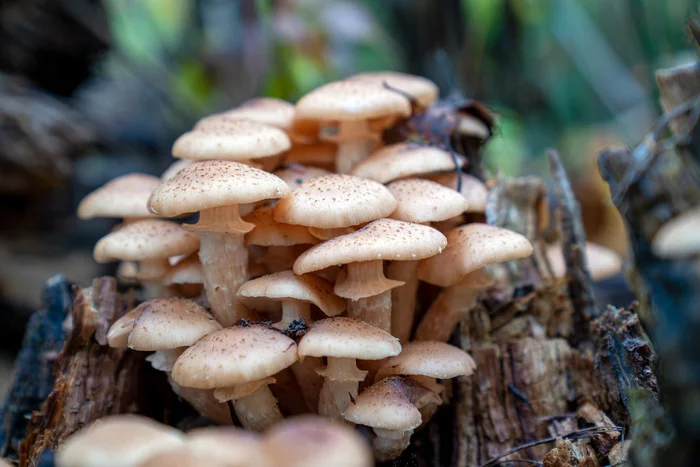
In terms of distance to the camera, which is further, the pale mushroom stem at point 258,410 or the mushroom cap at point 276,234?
the mushroom cap at point 276,234

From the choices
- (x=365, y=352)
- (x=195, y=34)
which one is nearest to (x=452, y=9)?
(x=195, y=34)

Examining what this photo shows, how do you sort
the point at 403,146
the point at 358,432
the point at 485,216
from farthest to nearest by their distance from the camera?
the point at 485,216 → the point at 403,146 → the point at 358,432

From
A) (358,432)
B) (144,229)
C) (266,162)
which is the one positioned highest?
(266,162)

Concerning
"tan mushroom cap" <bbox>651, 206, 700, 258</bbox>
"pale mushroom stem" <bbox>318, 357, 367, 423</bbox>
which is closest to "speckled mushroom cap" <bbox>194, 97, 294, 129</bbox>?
"pale mushroom stem" <bbox>318, 357, 367, 423</bbox>

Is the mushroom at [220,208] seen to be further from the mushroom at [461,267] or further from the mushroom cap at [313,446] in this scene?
the mushroom cap at [313,446]

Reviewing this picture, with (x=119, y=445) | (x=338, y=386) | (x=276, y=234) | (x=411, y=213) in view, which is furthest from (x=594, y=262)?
(x=119, y=445)

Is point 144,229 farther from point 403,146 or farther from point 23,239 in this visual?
point 23,239

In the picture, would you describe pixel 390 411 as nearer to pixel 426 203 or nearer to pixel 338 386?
pixel 338 386

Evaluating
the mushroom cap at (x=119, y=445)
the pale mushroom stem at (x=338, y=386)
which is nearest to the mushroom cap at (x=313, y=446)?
the mushroom cap at (x=119, y=445)
